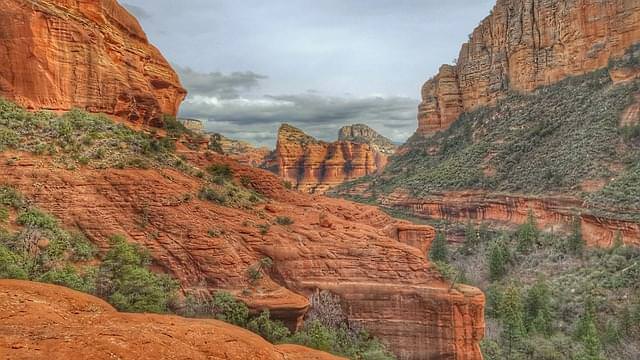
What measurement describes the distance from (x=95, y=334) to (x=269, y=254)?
35.4 ft

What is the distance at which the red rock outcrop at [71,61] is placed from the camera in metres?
18.6

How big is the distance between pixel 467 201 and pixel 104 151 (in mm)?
57477

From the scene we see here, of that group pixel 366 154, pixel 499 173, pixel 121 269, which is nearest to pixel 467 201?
pixel 499 173

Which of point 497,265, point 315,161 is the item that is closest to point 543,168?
point 497,265

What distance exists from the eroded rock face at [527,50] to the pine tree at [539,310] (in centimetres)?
4197

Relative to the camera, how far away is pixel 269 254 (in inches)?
723

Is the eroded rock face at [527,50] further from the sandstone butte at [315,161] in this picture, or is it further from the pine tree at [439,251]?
the pine tree at [439,251]

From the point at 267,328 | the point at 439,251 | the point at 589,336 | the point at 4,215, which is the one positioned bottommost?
the point at 589,336

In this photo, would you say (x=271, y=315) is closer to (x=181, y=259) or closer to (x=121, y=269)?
(x=181, y=259)

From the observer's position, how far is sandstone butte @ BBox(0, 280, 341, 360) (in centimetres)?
721

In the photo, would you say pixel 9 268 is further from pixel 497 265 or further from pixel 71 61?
pixel 497 265

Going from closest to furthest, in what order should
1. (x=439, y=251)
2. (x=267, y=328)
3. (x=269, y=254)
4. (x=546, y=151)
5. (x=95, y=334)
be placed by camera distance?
(x=95, y=334), (x=267, y=328), (x=269, y=254), (x=439, y=251), (x=546, y=151)

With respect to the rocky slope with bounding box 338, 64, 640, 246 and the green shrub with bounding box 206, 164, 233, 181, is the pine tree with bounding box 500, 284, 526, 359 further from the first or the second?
the green shrub with bounding box 206, 164, 233, 181

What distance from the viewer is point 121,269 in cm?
1457
